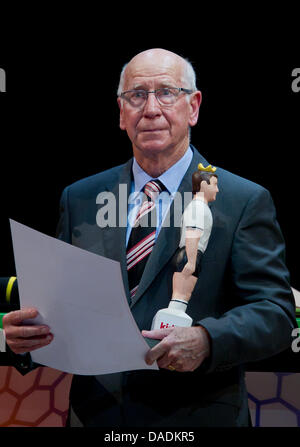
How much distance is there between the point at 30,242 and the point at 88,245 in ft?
1.13

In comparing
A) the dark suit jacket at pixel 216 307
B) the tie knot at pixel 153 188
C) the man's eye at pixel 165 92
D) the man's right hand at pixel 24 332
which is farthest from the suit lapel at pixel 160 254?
the man's eye at pixel 165 92

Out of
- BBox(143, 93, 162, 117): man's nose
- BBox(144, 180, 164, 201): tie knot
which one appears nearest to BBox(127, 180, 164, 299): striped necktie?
BBox(144, 180, 164, 201): tie knot

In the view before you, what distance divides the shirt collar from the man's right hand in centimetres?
48

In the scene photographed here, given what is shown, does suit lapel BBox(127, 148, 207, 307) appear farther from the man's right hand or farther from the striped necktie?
the man's right hand

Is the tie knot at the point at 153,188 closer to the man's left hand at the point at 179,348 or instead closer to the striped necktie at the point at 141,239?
the striped necktie at the point at 141,239

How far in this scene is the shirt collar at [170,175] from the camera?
1341 millimetres

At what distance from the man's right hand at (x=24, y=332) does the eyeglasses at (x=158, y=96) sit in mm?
625

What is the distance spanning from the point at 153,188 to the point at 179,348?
1.56 feet

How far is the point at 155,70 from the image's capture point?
1.32 meters

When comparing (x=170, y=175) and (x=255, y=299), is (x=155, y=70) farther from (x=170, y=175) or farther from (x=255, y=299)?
(x=255, y=299)

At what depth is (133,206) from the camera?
134 cm

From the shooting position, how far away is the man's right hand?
1.04m

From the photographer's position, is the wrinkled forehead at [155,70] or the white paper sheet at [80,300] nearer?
the white paper sheet at [80,300]

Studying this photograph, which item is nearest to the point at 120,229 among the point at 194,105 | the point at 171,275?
the point at 171,275
